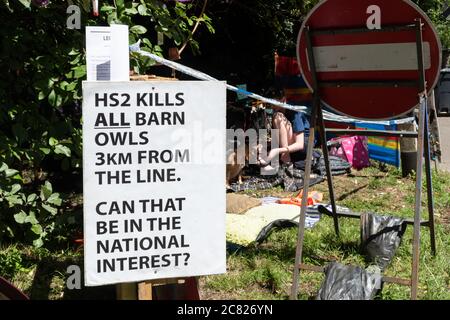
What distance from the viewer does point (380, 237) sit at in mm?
4340

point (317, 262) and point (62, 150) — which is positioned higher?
point (62, 150)

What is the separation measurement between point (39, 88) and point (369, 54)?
2181mm

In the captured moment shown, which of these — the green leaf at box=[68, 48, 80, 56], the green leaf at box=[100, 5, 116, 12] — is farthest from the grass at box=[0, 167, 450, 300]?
the green leaf at box=[100, 5, 116, 12]

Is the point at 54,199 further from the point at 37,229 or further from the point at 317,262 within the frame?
the point at 317,262

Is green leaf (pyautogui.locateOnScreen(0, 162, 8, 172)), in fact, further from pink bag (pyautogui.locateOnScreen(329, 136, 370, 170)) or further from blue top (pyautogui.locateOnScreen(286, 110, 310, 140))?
pink bag (pyautogui.locateOnScreen(329, 136, 370, 170))

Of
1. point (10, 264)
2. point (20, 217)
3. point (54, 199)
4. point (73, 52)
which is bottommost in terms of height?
point (10, 264)

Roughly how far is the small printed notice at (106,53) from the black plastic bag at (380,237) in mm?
2139

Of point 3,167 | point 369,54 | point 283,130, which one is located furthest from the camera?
point 283,130

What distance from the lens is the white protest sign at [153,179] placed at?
3.00m

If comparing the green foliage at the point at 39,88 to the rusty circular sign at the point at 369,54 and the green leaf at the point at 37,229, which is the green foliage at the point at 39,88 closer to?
the green leaf at the point at 37,229

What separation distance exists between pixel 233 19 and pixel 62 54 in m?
5.86

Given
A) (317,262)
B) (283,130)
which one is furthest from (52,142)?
(283,130)

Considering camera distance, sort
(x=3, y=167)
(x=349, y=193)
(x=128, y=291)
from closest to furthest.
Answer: (x=128, y=291) < (x=3, y=167) < (x=349, y=193)

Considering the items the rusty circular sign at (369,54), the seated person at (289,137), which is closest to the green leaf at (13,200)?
the rusty circular sign at (369,54)
